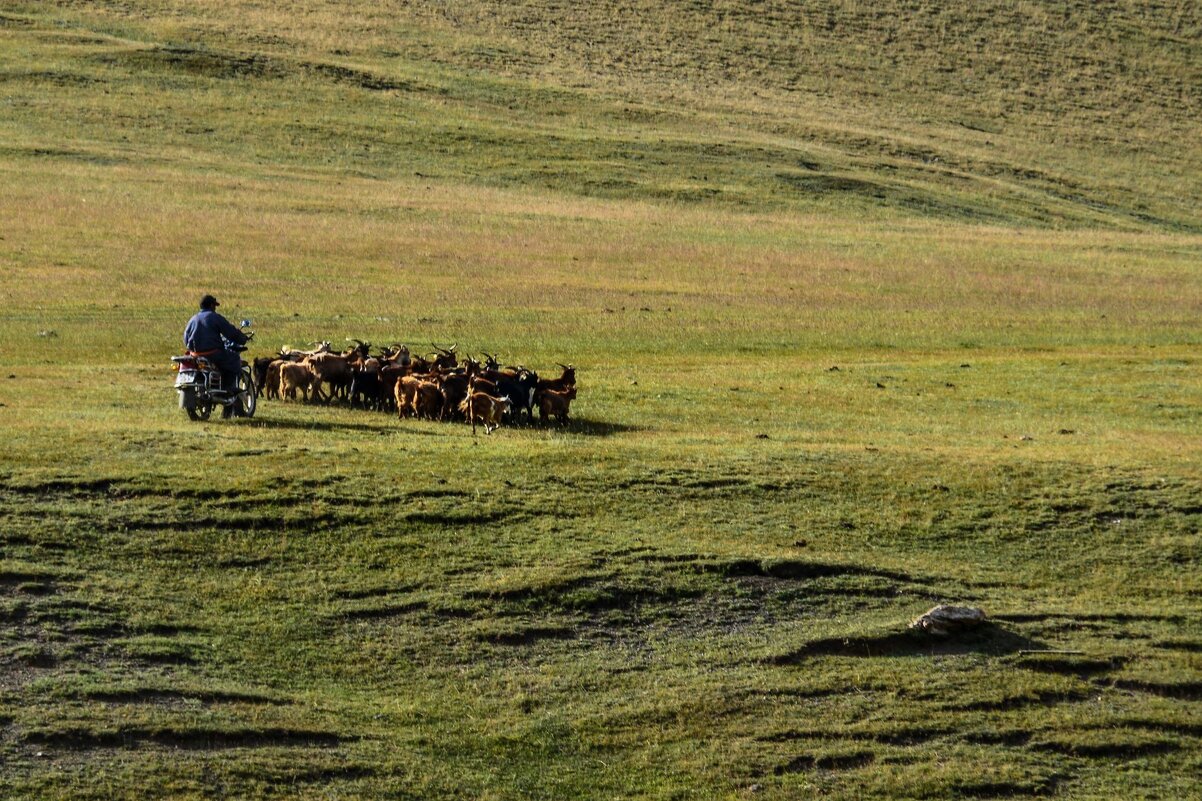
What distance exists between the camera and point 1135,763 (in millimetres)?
16047

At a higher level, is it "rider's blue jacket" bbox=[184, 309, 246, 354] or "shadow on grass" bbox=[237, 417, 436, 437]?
"rider's blue jacket" bbox=[184, 309, 246, 354]

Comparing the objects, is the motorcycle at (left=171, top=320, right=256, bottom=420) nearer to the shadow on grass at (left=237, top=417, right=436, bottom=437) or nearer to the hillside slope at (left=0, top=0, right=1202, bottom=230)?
the shadow on grass at (left=237, top=417, right=436, bottom=437)

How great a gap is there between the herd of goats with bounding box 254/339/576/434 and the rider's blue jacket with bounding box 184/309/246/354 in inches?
121

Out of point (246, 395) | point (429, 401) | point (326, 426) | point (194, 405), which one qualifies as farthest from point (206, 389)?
point (429, 401)

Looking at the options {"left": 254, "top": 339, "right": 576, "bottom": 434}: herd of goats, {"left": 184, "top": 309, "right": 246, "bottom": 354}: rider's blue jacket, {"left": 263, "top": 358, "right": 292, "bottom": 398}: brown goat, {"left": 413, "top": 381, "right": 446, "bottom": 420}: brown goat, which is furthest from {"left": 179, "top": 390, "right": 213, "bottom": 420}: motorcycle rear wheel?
{"left": 413, "top": 381, "right": 446, "bottom": 420}: brown goat

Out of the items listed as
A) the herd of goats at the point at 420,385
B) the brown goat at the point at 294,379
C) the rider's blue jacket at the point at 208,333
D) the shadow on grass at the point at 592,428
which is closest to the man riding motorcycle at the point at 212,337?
the rider's blue jacket at the point at 208,333

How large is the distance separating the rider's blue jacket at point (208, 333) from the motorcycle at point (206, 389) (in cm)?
17

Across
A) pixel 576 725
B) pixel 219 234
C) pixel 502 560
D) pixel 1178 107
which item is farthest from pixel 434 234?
pixel 1178 107

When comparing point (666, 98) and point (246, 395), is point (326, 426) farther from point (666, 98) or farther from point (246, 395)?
point (666, 98)

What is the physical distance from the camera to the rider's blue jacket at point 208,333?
23453 millimetres

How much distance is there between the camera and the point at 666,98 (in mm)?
83438

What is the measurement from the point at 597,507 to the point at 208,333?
641 centimetres

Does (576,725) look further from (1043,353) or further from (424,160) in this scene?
(424,160)

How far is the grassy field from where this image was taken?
51.3ft
